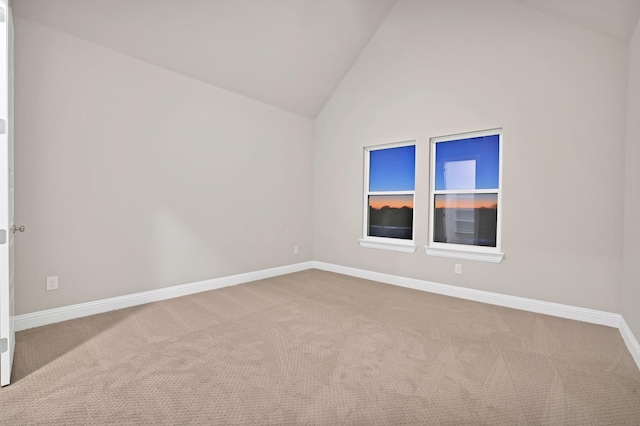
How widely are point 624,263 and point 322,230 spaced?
3.66 meters

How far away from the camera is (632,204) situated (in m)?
2.54

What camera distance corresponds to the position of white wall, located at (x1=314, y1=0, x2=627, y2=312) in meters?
2.91

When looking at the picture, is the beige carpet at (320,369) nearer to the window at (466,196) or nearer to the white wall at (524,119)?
the white wall at (524,119)

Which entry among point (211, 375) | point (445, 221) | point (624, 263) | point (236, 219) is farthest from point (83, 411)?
point (624, 263)

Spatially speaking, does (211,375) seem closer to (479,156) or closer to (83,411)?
(83,411)

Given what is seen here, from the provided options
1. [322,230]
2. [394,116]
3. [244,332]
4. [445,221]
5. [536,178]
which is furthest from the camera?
[322,230]

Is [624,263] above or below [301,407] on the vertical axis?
above

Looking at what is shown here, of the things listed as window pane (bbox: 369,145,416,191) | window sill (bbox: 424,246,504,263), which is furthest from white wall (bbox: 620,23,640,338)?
window pane (bbox: 369,145,416,191)

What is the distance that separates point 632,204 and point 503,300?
147cm

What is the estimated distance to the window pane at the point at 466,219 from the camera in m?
3.66

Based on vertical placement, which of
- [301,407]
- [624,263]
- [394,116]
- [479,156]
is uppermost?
[394,116]

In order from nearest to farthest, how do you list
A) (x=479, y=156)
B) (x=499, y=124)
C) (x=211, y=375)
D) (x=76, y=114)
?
1. (x=211, y=375)
2. (x=76, y=114)
3. (x=499, y=124)
4. (x=479, y=156)

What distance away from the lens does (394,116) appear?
171 inches

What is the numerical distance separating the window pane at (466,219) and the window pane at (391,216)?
16.8 inches
